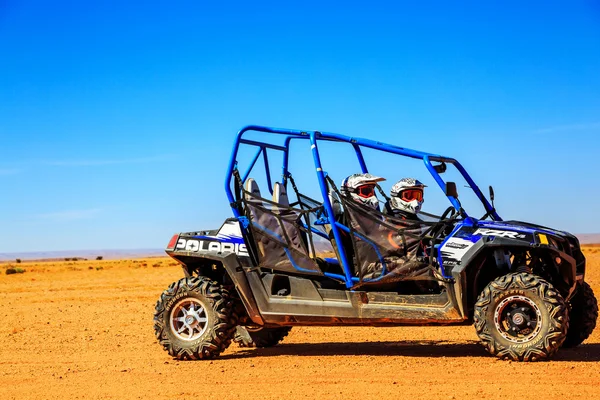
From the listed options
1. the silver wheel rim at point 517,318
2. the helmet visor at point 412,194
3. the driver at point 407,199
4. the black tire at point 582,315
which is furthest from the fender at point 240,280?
the black tire at point 582,315

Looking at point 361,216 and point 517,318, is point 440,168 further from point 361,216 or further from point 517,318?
point 517,318

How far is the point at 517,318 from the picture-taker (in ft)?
29.0

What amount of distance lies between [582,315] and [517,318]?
156 cm

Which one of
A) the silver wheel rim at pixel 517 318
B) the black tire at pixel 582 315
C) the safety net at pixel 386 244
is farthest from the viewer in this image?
the black tire at pixel 582 315

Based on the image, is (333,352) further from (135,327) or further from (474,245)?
(135,327)

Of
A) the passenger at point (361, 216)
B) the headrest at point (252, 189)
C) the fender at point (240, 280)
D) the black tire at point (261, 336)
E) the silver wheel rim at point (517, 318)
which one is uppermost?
the headrest at point (252, 189)

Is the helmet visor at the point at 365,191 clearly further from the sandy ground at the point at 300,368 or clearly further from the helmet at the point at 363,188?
the sandy ground at the point at 300,368

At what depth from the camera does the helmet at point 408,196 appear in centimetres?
977

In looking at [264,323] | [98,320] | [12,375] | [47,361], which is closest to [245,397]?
[264,323]

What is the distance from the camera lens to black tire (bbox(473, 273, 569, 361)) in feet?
28.4

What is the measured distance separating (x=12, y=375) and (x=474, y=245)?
5.51 meters

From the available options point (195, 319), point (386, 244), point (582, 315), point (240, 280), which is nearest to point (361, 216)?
point (386, 244)

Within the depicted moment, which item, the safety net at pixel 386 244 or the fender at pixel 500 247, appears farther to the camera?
the safety net at pixel 386 244

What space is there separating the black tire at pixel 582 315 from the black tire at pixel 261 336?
3.87 meters
